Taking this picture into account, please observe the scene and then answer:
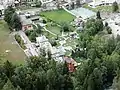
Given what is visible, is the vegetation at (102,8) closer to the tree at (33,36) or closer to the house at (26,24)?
the house at (26,24)

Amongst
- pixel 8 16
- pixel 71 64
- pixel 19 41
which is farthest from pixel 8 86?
pixel 8 16

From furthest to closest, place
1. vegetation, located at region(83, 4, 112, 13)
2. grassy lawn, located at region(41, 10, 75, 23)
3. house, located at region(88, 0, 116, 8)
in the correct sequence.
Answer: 1. house, located at region(88, 0, 116, 8)
2. vegetation, located at region(83, 4, 112, 13)
3. grassy lawn, located at region(41, 10, 75, 23)

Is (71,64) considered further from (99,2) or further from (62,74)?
(99,2)

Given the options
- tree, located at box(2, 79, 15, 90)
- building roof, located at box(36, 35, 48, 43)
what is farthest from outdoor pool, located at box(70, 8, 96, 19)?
tree, located at box(2, 79, 15, 90)

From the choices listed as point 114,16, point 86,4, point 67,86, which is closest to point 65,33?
point 114,16

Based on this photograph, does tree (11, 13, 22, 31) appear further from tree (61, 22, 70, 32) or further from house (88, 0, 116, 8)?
house (88, 0, 116, 8)

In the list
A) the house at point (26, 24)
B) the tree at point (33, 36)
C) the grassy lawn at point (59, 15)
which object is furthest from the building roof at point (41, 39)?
the grassy lawn at point (59, 15)
